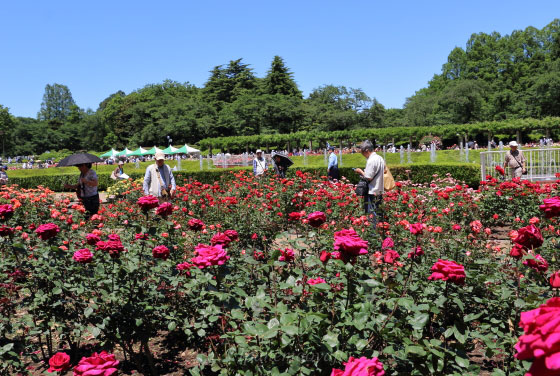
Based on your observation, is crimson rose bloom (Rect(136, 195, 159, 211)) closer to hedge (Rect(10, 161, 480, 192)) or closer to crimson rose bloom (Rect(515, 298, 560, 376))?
crimson rose bloom (Rect(515, 298, 560, 376))

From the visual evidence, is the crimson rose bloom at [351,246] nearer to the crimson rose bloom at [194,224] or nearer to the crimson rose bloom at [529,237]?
the crimson rose bloom at [529,237]

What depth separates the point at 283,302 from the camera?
2.74 meters

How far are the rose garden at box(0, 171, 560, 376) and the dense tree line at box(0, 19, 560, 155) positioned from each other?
54.4 meters

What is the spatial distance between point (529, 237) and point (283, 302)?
140 centimetres

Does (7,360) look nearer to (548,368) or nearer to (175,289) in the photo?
(175,289)

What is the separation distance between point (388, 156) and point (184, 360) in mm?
25488

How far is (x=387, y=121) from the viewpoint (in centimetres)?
6250

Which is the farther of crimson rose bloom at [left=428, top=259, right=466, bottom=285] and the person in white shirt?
the person in white shirt

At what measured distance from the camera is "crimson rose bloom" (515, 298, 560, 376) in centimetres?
66

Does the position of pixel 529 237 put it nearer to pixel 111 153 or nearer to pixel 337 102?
pixel 111 153

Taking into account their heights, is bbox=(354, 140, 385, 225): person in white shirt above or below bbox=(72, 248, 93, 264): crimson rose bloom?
above

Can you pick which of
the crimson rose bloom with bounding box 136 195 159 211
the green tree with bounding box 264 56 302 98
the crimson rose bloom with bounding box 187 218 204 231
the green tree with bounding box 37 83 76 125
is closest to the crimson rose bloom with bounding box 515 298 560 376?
the crimson rose bloom with bounding box 187 218 204 231

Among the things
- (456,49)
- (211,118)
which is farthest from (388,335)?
(456,49)

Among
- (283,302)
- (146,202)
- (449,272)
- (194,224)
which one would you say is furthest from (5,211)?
(449,272)
